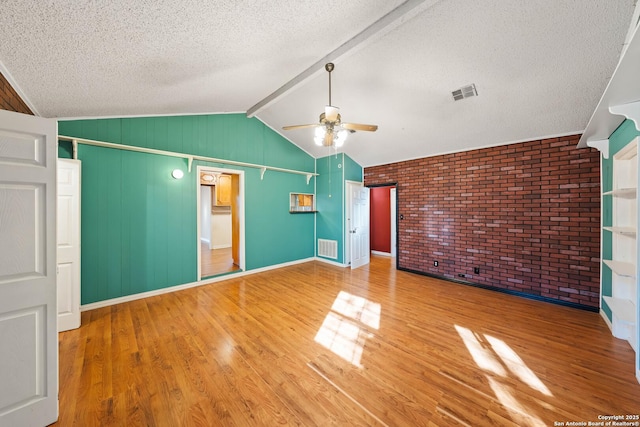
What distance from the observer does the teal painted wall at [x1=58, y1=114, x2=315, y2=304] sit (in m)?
3.14

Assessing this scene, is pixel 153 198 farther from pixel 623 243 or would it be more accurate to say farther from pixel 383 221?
pixel 623 243

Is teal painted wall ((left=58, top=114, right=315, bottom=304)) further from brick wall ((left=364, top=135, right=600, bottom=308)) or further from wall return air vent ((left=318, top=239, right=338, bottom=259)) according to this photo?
brick wall ((left=364, top=135, right=600, bottom=308))

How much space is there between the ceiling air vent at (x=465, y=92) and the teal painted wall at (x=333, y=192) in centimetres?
275

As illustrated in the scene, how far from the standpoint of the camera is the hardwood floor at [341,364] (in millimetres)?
1562

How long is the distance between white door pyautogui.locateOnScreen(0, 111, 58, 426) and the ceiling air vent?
403 centimetres

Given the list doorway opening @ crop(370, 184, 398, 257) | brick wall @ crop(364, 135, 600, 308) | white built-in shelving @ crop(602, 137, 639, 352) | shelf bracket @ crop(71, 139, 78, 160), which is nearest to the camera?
white built-in shelving @ crop(602, 137, 639, 352)

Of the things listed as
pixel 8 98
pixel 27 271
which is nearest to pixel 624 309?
pixel 27 271

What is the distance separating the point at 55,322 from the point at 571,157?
5964 millimetres

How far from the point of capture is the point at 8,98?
1845 mm

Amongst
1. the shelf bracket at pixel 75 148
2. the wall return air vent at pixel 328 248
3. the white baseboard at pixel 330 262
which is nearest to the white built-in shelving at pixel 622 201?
the white baseboard at pixel 330 262

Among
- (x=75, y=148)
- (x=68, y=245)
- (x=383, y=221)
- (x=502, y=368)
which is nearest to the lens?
(x=502, y=368)

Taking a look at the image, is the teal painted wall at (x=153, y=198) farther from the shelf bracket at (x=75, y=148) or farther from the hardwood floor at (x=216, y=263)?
the hardwood floor at (x=216, y=263)

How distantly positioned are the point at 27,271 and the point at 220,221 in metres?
6.56

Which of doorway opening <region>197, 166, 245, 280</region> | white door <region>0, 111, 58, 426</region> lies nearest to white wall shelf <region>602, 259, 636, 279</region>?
white door <region>0, 111, 58, 426</region>
